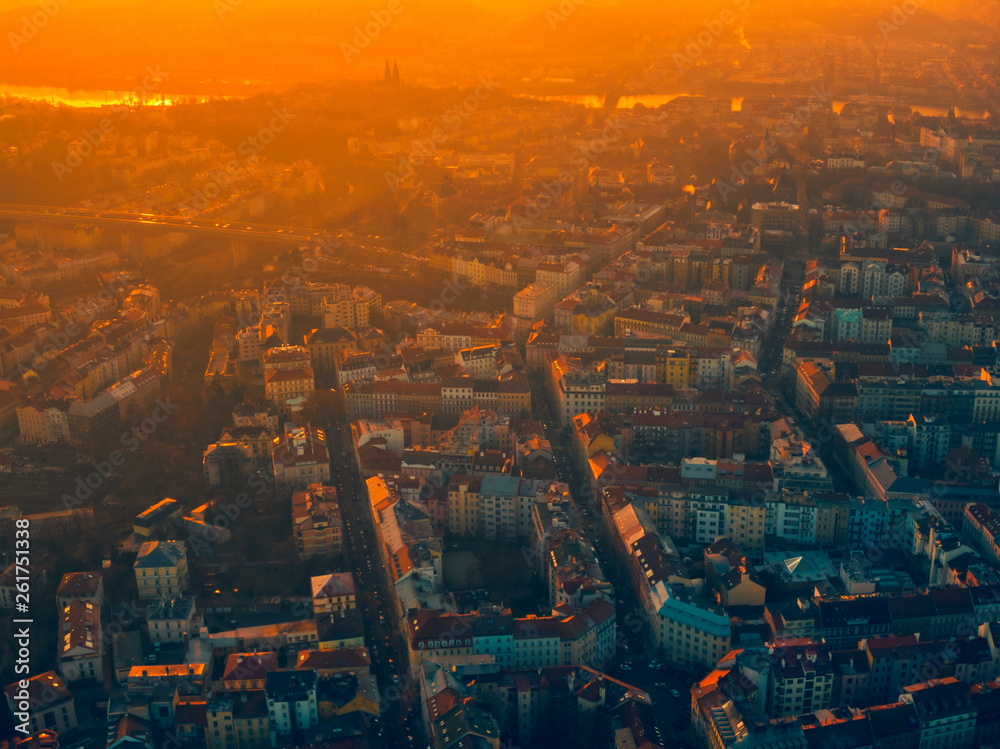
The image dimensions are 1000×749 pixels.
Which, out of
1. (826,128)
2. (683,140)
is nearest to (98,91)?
(683,140)

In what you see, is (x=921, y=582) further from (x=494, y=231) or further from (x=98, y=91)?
(x=98, y=91)

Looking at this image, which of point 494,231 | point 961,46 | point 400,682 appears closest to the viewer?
point 400,682

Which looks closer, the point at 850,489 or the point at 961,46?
the point at 850,489

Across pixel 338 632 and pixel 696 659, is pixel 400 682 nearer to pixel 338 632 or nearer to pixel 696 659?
pixel 338 632

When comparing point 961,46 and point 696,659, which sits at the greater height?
point 961,46

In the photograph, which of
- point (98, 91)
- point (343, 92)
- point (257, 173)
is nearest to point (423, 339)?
point (257, 173)

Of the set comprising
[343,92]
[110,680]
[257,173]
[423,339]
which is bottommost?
[110,680]

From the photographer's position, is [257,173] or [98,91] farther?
[98,91]

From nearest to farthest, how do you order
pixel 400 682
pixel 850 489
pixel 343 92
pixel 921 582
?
pixel 400 682
pixel 921 582
pixel 850 489
pixel 343 92

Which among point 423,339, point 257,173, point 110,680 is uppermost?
point 257,173
